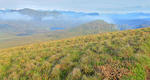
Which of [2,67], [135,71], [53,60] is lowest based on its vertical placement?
[2,67]

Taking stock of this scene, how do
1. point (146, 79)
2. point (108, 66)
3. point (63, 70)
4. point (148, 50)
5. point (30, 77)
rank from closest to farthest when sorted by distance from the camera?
1. point (146, 79)
2. point (108, 66)
3. point (30, 77)
4. point (63, 70)
5. point (148, 50)

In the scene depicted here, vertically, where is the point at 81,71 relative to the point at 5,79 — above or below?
above

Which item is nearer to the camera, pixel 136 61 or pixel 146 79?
pixel 146 79

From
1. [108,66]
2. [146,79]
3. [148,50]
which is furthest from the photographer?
[148,50]

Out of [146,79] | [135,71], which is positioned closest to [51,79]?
[135,71]

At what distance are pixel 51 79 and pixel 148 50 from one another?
747cm

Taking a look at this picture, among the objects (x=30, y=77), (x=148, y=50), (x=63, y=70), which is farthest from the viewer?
(x=148, y=50)

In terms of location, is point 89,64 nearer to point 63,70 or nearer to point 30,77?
point 63,70

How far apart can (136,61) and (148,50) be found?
2.73 m

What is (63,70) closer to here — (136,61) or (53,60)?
(53,60)

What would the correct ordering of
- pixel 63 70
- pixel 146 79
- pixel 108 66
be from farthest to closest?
pixel 63 70, pixel 108 66, pixel 146 79

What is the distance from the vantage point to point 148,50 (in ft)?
25.9

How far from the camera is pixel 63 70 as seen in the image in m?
6.72

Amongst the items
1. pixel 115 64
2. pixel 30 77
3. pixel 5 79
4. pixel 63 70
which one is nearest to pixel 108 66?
A: pixel 115 64
